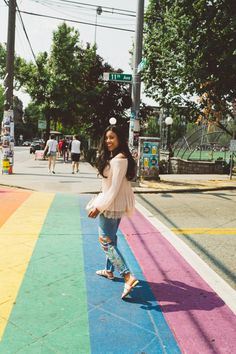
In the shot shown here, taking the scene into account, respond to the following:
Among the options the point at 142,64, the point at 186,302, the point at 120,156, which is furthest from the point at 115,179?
the point at 142,64

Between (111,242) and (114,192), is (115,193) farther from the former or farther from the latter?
(111,242)

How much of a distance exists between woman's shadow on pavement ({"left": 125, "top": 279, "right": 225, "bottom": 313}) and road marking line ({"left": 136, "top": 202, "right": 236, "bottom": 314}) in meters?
0.11

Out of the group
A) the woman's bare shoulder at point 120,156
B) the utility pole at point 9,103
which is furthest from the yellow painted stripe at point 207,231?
the utility pole at point 9,103

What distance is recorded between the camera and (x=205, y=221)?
8305mm

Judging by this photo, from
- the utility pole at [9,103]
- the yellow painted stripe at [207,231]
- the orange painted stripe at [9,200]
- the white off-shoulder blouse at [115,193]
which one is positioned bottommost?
the yellow painted stripe at [207,231]

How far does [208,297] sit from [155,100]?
20.3m

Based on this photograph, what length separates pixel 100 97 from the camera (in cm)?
3438

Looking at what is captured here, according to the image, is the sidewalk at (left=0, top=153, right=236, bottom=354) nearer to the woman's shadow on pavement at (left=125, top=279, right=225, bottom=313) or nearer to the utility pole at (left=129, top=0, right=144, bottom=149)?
the woman's shadow on pavement at (left=125, top=279, right=225, bottom=313)

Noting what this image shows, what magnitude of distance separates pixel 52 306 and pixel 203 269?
2.17 metres

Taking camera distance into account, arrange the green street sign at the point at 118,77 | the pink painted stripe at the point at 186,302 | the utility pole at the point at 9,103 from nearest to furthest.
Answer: the pink painted stripe at the point at 186,302 < the green street sign at the point at 118,77 < the utility pole at the point at 9,103

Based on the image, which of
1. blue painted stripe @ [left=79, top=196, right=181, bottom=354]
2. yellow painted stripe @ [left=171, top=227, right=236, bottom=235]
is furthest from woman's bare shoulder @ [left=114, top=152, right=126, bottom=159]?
yellow painted stripe @ [left=171, top=227, right=236, bottom=235]

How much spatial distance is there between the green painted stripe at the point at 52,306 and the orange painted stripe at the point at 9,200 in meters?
2.29

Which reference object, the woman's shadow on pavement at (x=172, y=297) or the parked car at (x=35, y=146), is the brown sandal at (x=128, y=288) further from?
the parked car at (x=35, y=146)

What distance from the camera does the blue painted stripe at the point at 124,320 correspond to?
3.08 metres
